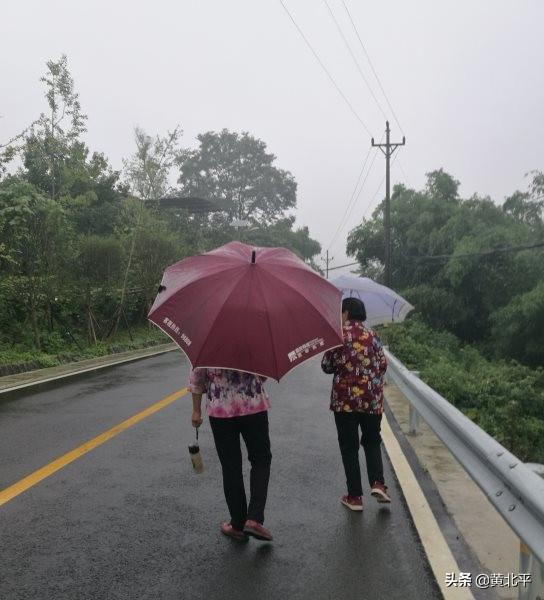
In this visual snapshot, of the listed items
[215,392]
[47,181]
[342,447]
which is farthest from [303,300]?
[47,181]

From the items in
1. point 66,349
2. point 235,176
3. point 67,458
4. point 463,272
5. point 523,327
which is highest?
point 235,176

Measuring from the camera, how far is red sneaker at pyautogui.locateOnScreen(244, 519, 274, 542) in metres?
3.96

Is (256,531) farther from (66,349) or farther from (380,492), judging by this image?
(66,349)

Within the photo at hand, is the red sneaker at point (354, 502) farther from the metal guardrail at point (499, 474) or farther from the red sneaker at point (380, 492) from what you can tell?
the metal guardrail at point (499, 474)

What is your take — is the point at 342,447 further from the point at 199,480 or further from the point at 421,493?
the point at 199,480

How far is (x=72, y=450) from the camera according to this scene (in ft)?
21.0

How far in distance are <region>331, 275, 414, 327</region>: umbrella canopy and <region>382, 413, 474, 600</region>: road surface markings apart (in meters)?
1.37

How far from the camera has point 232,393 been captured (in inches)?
154

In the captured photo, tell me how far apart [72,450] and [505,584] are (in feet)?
14.2

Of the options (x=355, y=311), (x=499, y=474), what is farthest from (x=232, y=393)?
(x=499, y=474)

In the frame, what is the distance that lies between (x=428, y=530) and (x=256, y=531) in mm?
1170

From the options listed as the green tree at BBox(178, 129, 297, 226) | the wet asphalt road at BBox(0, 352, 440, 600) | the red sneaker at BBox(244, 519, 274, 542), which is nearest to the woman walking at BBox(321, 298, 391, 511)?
the wet asphalt road at BBox(0, 352, 440, 600)

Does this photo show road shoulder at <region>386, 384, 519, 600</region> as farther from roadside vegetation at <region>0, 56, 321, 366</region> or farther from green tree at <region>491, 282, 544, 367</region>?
green tree at <region>491, 282, 544, 367</region>

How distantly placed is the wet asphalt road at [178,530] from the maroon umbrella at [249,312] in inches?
46.4
